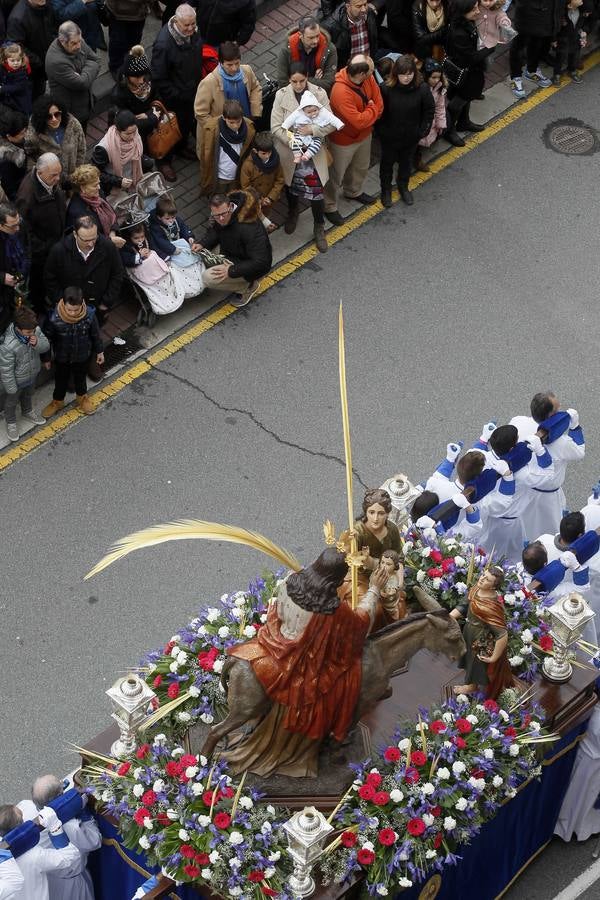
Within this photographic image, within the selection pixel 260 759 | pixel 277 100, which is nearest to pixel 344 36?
pixel 277 100

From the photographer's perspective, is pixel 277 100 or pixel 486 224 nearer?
pixel 277 100

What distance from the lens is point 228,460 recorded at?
1345 centimetres

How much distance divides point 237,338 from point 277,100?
2.10 m

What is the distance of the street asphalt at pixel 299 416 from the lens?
1222cm

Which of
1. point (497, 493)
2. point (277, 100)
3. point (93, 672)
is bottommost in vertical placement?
point (93, 672)

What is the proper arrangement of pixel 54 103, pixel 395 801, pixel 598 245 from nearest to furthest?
1. pixel 395 801
2. pixel 54 103
3. pixel 598 245

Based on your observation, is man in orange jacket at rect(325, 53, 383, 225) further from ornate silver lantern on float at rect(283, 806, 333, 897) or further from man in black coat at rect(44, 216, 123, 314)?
ornate silver lantern on float at rect(283, 806, 333, 897)

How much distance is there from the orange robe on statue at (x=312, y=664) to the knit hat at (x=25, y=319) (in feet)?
14.6

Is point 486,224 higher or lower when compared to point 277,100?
lower

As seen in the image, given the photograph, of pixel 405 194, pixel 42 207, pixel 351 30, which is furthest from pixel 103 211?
pixel 405 194

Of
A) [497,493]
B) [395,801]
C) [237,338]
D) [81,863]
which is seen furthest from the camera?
[237,338]

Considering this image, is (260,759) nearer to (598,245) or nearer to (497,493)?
(497,493)

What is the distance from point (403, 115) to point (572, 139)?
2236mm

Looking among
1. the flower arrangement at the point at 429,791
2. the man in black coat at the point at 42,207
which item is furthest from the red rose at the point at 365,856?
the man in black coat at the point at 42,207
